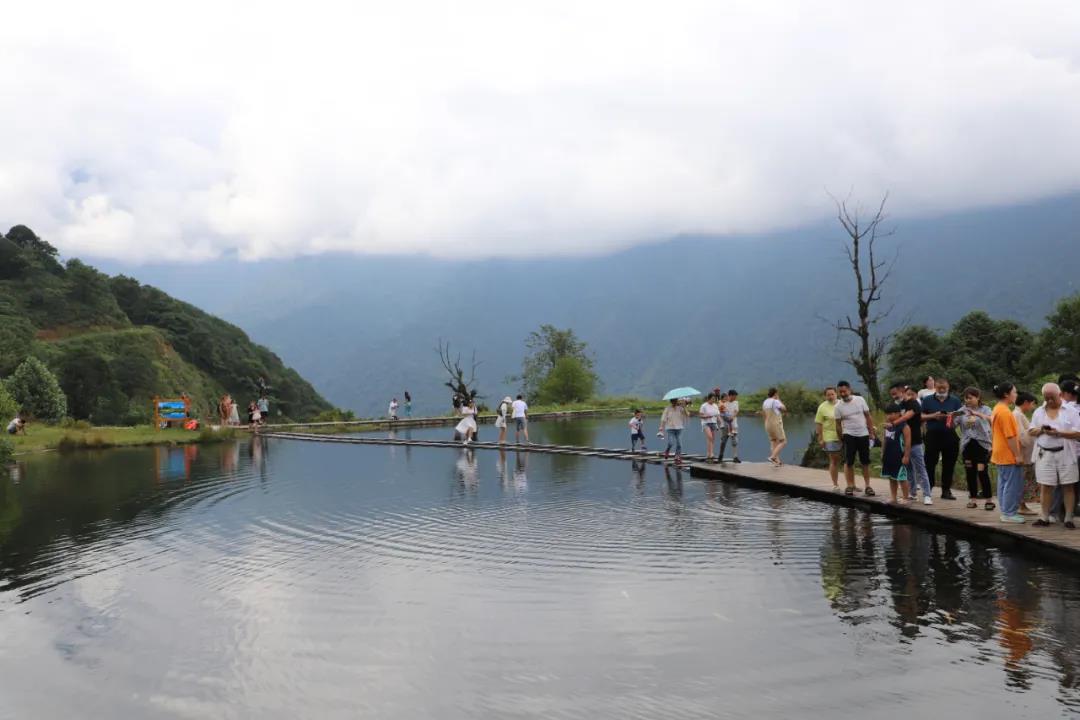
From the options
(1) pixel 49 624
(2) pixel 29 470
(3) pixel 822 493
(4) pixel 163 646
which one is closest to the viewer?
(4) pixel 163 646

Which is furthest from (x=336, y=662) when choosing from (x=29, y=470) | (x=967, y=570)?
(x=29, y=470)

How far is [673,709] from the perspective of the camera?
243 inches

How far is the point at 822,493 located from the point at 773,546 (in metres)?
4.12

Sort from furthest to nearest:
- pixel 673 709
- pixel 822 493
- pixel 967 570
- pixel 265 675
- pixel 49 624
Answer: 1. pixel 822 493
2. pixel 967 570
3. pixel 49 624
4. pixel 265 675
5. pixel 673 709

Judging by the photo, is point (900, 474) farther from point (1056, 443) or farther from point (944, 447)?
point (1056, 443)

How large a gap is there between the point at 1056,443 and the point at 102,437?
3347cm

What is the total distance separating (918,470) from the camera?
1333cm

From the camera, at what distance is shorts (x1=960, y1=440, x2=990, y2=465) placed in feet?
42.1

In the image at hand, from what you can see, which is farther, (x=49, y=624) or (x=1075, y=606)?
(x=49, y=624)

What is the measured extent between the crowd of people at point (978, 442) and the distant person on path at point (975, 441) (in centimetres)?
1

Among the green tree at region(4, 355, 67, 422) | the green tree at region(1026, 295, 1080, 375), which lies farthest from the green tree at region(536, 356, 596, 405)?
the green tree at region(4, 355, 67, 422)

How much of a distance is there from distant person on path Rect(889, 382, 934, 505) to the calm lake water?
1.03 metres

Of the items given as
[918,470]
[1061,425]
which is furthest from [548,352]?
[1061,425]

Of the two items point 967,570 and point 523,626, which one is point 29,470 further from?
point 967,570
